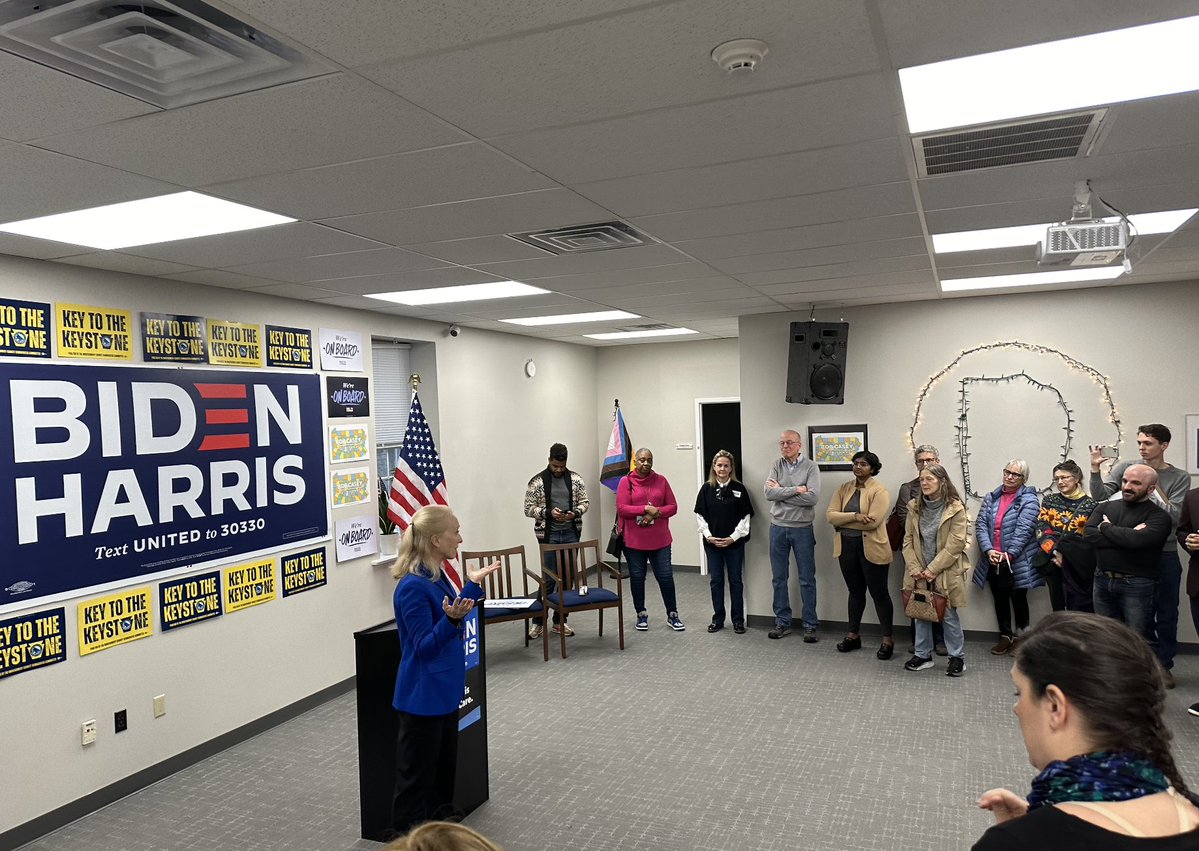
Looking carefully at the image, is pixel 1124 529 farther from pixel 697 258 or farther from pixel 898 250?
pixel 697 258

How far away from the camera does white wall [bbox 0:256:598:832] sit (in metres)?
3.87

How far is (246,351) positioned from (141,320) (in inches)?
28.7

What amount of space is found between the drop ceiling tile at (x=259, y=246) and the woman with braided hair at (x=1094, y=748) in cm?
308

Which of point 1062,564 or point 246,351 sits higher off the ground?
point 246,351

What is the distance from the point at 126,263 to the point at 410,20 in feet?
10.1

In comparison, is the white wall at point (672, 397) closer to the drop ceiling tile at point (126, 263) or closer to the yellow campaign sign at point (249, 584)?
the yellow campaign sign at point (249, 584)

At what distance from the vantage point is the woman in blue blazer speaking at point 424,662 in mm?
3195

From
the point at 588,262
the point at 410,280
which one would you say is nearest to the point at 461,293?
the point at 410,280

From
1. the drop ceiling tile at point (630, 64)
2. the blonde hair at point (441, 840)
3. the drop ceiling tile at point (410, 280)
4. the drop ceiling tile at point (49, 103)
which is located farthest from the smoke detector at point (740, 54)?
the drop ceiling tile at point (410, 280)

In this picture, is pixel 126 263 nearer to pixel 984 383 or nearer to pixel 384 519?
pixel 384 519

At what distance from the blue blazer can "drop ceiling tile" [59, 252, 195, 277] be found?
217 centimetres

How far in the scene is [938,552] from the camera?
18.8 feet

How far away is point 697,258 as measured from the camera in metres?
4.45

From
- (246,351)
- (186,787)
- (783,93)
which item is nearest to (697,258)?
(783,93)
